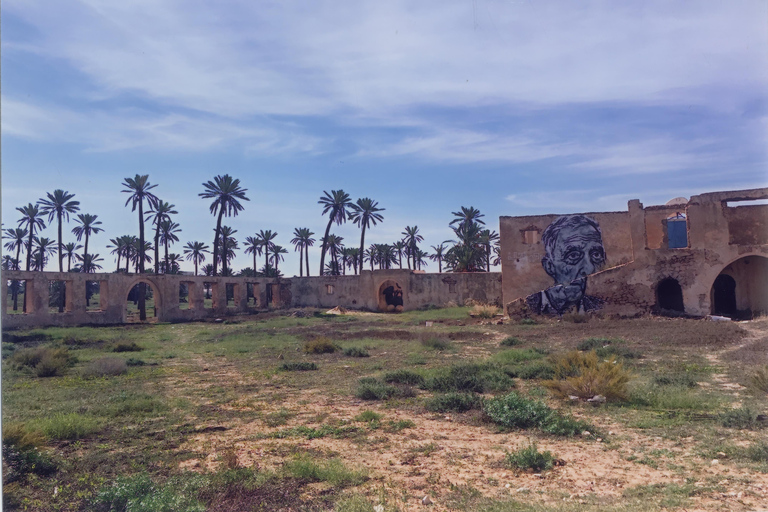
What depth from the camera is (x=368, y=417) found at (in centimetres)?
792

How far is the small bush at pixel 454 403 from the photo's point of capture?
27.7 ft

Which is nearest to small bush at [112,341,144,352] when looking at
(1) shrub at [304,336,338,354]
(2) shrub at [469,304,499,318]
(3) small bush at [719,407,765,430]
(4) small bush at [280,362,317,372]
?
(1) shrub at [304,336,338,354]

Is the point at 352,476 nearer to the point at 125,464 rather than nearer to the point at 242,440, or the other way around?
the point at 242,440

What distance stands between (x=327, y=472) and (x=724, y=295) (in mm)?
26469

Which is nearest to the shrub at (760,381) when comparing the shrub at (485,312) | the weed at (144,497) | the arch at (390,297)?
the weed at (144,497)

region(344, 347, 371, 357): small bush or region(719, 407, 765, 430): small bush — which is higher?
region(719, 407, 765, 430): small bush

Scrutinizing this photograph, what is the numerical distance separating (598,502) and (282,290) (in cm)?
4398

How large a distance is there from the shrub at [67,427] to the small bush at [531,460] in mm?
5724

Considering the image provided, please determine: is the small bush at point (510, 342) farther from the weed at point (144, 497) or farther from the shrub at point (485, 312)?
the weed at point (144, 497)

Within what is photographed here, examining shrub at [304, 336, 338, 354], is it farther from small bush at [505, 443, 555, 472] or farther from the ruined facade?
the ruined facade

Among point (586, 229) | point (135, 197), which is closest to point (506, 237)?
point (586, 229)

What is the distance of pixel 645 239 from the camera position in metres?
24.4

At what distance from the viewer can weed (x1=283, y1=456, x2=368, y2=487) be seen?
5371 mm

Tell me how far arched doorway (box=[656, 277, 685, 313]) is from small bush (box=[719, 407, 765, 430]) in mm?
19616
